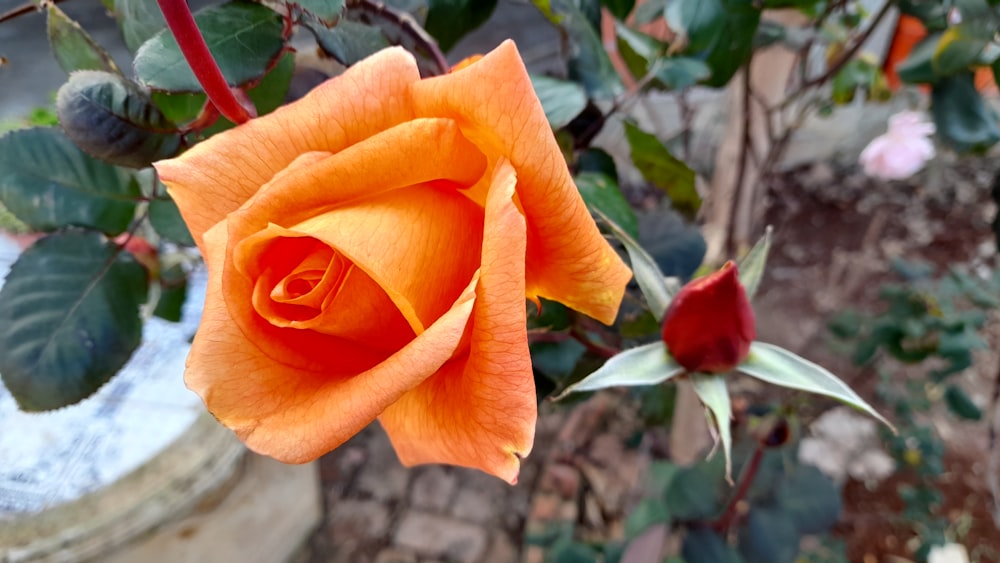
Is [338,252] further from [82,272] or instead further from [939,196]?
[939,196]

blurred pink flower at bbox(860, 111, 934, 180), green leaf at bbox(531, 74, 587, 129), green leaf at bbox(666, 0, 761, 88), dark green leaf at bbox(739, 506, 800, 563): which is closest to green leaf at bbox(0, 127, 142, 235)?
green leaf at bbox(531, 74, 587, 129)

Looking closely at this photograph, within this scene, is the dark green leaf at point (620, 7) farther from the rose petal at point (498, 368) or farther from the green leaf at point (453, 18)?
the rose petal at point (498, 368)

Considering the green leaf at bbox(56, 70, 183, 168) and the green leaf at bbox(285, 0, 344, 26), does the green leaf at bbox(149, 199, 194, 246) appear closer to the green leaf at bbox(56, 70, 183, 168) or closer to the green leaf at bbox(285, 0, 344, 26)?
the green leaf at bbox(56, 70, 183, 168)

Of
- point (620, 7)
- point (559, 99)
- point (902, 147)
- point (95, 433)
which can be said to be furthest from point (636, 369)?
point (902, 147)

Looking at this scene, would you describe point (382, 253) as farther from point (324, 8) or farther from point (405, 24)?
point (405, 24)

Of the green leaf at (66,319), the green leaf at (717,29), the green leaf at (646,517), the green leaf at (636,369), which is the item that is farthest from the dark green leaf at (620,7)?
the green leaf at (646,517)
